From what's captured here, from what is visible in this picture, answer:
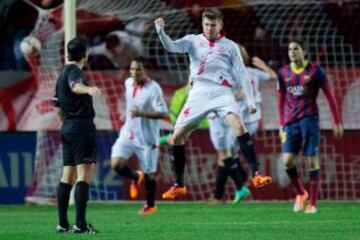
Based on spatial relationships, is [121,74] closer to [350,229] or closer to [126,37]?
[126,37]

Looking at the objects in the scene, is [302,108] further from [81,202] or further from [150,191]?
[81,202]

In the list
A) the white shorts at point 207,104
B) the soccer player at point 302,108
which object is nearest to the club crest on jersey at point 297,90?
the soccer player at point 302,108

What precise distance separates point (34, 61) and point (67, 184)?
6600 millimetres

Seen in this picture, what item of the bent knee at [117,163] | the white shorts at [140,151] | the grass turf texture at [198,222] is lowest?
the grass turf texture at [198,222]

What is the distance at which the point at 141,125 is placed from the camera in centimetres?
1498

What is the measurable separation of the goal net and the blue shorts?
10.3 feet

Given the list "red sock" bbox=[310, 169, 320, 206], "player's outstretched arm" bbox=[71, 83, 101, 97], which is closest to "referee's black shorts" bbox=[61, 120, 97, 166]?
"player's outstretched arm" bbox=[71, 83, 101, 97]

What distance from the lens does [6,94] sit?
55.6 ft

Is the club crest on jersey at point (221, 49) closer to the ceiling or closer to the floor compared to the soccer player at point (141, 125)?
closer to the ceiling

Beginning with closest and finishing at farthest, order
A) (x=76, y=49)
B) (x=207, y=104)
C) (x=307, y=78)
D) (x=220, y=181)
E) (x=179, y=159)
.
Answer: (x=76, y=49), (x=207, y=104), (x=179, y=159), (x=307, y=78), (x=220, y=181)

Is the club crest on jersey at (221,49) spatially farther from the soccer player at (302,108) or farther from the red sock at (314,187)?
the red sock at (314,187)

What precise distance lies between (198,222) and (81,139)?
209 centimetres

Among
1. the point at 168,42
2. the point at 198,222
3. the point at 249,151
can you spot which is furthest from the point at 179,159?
the point at 168,42

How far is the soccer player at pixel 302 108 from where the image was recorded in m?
13.5
